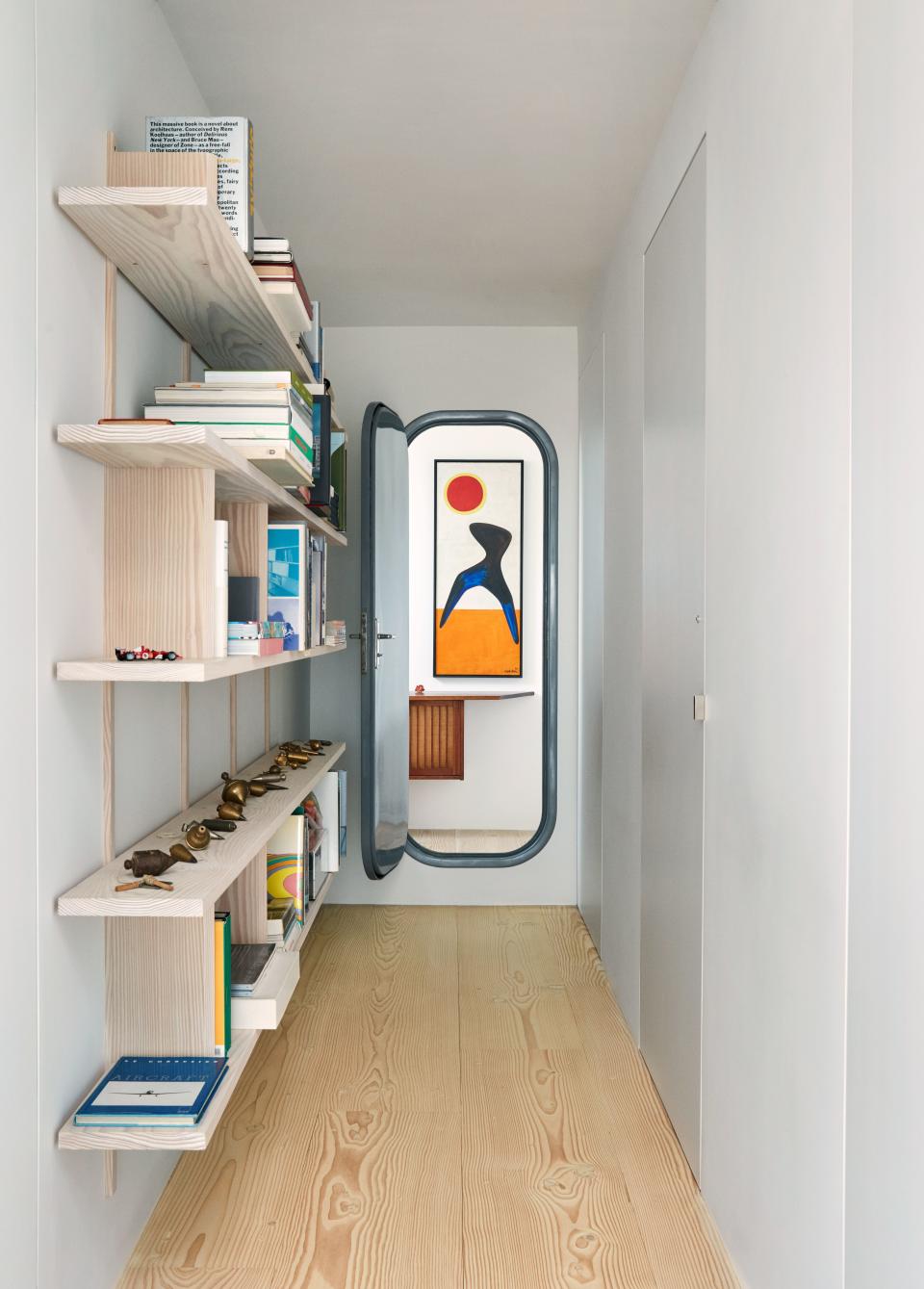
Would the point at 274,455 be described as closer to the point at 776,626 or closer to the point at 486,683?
the point at 776,626

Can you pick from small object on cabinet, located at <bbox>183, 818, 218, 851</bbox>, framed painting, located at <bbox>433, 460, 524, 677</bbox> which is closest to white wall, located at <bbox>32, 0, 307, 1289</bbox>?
small object on cabinet, located at <bbox>183, 818, 218, 851</bbox>

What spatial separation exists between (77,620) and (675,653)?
4.47 feet

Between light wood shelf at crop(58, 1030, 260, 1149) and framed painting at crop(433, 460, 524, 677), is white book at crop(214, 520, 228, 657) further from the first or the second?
framed painting at crop(433, 460, 524, 677)

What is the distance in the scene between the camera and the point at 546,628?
416 cm

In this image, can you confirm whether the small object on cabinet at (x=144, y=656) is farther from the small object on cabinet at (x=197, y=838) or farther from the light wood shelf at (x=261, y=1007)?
the light wood shelf at (x=261, y=1007)

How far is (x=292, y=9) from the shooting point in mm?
1948

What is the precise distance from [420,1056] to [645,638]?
4.45ft

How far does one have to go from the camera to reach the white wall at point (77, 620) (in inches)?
54.2

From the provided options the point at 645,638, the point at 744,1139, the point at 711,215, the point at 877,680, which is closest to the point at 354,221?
the point at 711,215

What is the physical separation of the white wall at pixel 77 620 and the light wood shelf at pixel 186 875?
0.04 meters

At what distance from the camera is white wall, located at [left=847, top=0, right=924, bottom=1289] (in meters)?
1.07

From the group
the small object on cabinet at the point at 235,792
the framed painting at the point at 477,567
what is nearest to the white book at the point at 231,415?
the small object on cabinet at the point at 235,792

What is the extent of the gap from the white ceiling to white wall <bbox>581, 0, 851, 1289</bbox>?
24 cm

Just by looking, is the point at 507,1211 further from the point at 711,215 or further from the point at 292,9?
the point at 292,9
